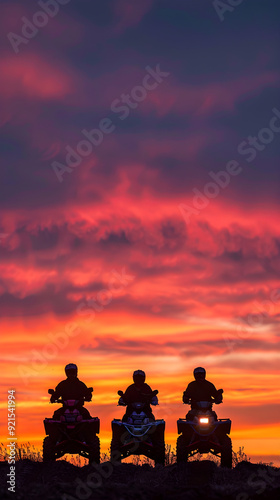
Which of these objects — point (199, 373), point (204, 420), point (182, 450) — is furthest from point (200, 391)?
point (182, 450)

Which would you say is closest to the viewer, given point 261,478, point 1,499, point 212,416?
point 1,499

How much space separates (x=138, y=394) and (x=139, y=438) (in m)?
1.49

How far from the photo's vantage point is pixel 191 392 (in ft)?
79.4

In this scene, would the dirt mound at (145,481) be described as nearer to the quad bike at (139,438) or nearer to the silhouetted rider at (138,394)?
the quad bike at (139,438)

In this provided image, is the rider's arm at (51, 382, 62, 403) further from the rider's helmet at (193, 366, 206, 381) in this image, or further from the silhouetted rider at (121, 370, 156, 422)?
the rider's helmet at (193, 366, 206, 381)

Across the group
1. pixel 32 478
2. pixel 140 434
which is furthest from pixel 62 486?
pixel 140 434

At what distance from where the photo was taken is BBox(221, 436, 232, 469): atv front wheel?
23.2 m

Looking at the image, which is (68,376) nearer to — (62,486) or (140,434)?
(140,434)

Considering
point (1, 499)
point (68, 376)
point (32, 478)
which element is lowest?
point (1, 499)

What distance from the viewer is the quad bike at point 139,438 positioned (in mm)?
23438

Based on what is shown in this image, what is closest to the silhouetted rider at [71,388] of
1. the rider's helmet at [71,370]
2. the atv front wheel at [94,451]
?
the rider's helmet at [71,370]

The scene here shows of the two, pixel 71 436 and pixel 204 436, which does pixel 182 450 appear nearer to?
pixel 204 436

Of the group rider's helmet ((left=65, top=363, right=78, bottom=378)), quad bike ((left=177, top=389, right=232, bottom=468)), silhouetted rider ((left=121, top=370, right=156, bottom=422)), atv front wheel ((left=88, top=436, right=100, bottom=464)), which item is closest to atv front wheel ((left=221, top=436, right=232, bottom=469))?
quad bike ((left=177, top=389, right=232, bottom=468))

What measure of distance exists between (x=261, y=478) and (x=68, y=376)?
6997 millimetres
